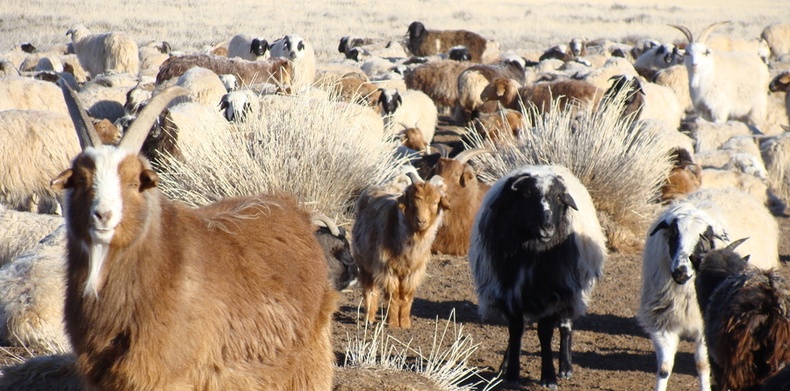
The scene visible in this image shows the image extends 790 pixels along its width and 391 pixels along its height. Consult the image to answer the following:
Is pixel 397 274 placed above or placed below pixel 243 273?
below

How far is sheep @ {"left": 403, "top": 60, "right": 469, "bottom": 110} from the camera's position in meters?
21.4

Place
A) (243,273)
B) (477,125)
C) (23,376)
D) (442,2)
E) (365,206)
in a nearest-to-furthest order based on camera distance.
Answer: (243,273) < (23,376) < (365,206) < (477,125) < (442,2)

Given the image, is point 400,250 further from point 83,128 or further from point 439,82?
point 439,82

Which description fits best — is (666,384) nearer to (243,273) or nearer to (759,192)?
(243,273)

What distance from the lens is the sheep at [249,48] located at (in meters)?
25.7

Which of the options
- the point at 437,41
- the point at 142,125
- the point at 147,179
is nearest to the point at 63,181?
the point at 147,179

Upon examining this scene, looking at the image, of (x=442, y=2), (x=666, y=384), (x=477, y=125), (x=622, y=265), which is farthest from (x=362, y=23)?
(x=666, y=384)

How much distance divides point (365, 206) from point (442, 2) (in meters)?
78.0

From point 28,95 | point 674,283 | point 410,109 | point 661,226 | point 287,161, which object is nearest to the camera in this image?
point 674,283

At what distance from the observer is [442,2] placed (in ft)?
279

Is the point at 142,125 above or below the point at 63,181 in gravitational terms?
above

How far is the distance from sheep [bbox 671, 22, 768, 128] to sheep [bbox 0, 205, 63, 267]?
48.2ft

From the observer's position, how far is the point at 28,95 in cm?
1478

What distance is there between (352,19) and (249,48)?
38.3 meters
